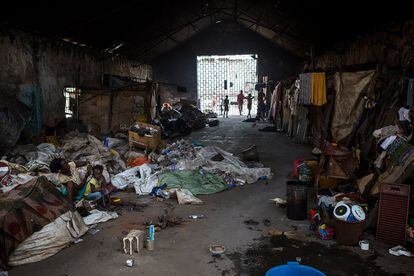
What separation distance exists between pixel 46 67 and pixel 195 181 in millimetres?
7102

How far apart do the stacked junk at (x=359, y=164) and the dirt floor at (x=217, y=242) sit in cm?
26

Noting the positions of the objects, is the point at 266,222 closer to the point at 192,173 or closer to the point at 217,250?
the point at 217,250

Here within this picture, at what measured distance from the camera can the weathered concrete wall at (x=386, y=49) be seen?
8830mm

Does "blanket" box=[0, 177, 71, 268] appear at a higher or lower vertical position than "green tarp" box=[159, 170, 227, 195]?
higher

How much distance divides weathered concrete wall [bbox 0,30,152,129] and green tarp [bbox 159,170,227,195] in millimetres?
4884

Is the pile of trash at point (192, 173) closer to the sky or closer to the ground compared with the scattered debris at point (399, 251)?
closer to the sky

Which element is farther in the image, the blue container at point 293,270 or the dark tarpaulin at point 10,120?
the dark tarpaulin at point 10,120

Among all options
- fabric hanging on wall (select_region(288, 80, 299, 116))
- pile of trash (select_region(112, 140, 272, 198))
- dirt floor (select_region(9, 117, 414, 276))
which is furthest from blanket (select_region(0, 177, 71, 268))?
fabric hanging on wall (select_region(288, 80, 299, 116))

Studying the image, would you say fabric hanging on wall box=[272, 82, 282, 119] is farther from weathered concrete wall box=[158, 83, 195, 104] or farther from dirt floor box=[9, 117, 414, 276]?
dirt floor box=[9, 117, 414, 276]

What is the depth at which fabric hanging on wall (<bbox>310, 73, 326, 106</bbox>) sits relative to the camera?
31.8 ft

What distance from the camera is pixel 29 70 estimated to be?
415 inches

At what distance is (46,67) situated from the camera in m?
11.5

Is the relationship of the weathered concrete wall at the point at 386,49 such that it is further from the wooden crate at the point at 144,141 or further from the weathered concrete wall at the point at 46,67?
the weathered concrete wall at the point at 46,67

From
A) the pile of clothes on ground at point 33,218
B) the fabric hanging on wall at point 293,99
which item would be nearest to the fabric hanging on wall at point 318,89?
the fabric hanging on wall at point 293,99
